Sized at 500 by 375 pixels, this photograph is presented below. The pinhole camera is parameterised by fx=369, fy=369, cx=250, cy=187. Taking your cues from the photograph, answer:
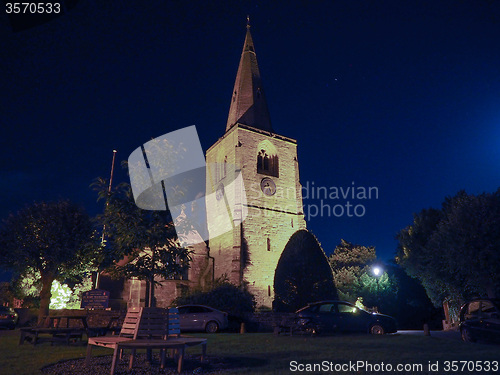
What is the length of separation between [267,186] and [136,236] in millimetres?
23446

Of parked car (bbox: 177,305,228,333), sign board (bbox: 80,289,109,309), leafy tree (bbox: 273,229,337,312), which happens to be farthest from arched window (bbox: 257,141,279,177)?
sign board (bbox: 80,289,109,309)

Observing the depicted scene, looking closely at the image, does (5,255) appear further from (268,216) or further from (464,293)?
(464,293)

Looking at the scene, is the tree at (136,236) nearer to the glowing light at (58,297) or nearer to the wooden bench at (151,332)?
the wooden bench at (151,332)

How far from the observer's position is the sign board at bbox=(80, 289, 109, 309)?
18297 mm

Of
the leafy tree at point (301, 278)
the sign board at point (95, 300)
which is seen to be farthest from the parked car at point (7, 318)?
the leafy tree at point (301, 278)

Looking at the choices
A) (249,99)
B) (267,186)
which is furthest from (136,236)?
(249,99)

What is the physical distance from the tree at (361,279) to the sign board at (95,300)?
21505 mm

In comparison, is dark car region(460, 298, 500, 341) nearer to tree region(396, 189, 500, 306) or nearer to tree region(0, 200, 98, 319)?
tree region(396, 189, 500, 306)

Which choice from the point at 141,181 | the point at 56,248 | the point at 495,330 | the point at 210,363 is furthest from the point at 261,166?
the point at 210,363

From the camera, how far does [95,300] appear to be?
18406 mm

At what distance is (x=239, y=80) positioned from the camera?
137 feet

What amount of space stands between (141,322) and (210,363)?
1653mm

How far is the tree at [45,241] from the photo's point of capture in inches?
858

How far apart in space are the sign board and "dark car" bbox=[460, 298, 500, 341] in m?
15.7
